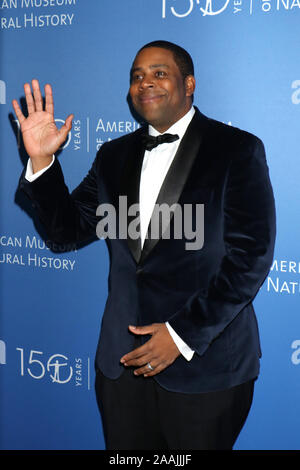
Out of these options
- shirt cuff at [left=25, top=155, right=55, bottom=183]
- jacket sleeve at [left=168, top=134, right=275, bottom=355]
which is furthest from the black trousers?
shirt cuff at [left=25, top=155, right=55, bottom=183]

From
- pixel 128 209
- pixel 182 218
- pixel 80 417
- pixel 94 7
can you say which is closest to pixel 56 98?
pixel 94 7

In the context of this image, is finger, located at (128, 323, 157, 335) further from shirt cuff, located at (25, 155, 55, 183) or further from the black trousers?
shirt cuff, located at (25, 155, 55, 183)

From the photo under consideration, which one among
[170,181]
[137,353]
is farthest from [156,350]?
[170,181]

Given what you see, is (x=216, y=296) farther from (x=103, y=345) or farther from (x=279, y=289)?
(x=279, y=289)

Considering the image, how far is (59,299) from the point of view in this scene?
107 inches

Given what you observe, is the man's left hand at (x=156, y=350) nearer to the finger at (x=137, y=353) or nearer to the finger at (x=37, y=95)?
the finger at (x=137, y=353)

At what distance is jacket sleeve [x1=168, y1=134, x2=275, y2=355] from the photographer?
66.7 inches

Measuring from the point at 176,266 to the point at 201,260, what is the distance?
0.29ft

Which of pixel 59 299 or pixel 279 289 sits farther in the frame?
pixel 59 299

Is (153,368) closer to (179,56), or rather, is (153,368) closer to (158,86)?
(158,86)

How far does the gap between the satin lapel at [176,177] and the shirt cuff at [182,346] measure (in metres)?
0.27

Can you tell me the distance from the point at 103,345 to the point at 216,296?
522 mm

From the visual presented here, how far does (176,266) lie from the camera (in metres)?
1.80

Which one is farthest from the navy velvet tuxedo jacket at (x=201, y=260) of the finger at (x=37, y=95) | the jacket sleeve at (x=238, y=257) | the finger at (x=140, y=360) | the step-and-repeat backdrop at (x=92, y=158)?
the step-and-repeat backdrop at (x=92, y=158)
